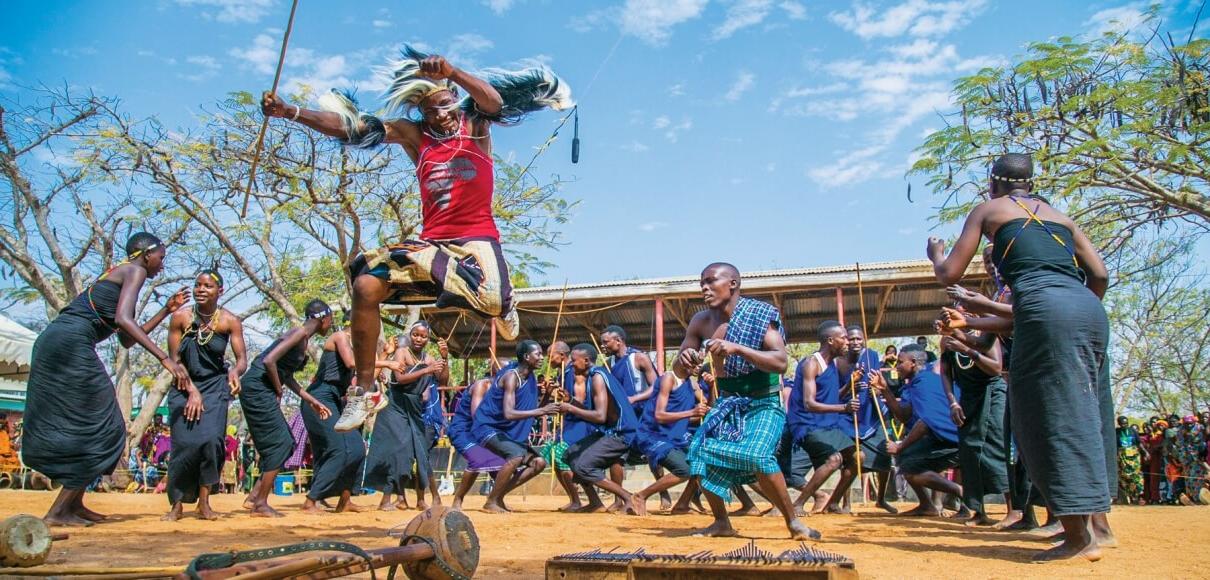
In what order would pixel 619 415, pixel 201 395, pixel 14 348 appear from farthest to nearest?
1. pixel 14 348
2. pixel 619 415
3. pixel 201 395

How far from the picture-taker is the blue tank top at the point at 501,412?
8.87 metres

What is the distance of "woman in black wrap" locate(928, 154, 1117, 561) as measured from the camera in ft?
14.0

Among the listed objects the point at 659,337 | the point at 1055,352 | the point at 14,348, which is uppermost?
the point at 659,337

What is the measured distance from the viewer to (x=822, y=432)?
324 inches

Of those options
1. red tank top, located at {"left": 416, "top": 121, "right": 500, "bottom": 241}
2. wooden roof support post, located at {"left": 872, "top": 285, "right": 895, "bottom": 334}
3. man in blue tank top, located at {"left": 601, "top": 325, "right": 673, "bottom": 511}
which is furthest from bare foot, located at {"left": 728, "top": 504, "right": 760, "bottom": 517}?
wooden roof support post, located at {"left": 872, "top": 285, "right": 895, "bottom": 334}

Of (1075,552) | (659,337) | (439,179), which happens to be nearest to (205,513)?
(439,179)

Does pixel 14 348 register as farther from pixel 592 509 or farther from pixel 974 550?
pixel 974 550

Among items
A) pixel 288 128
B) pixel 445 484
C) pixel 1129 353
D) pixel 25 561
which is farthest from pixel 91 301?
pixel 1129 353

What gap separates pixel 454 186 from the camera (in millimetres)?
4855

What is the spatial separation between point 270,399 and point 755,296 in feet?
32.3

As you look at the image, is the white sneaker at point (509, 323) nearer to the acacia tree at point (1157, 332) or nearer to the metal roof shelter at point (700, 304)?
the metal roof shelter at point (700, 304)

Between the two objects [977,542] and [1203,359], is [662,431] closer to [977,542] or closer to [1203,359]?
[977,542]

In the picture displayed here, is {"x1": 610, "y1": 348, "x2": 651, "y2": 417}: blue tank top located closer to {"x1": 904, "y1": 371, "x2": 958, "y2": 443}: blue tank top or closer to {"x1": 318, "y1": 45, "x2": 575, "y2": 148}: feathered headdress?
{"x1": 904, "y1": 371, "x2": 958, "y2": 443}: blue tank top

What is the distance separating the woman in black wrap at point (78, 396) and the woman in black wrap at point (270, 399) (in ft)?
4.02
